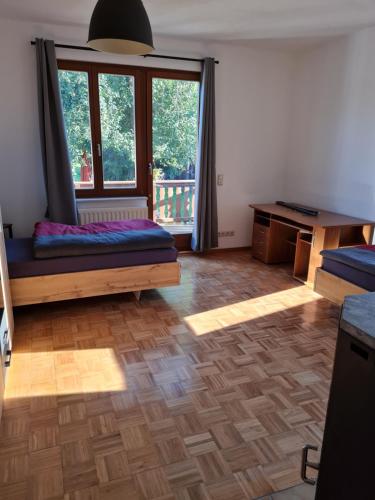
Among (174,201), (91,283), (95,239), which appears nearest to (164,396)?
(91,283)

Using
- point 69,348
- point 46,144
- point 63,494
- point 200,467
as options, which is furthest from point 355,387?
point 46,144

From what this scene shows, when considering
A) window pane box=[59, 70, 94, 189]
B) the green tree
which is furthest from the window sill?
window pane box=[59, 70, 94, 189]

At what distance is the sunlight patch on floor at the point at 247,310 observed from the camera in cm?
295

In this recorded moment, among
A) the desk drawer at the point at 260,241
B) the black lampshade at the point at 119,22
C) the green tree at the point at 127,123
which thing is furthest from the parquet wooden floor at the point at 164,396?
the black lampshade at the point at 119,22

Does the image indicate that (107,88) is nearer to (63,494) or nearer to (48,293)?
(48,293)

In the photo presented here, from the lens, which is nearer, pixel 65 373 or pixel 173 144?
pixel 65 373

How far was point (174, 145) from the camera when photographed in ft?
14.8

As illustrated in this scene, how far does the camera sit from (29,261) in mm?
2844

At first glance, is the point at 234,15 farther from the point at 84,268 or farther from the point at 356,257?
the point at 84,268

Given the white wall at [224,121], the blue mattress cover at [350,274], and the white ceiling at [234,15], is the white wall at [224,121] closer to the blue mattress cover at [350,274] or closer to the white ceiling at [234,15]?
the white ceiling at [234,15]

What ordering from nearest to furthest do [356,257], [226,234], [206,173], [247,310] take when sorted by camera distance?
[356,257] < [247,310] < [206,173] < [226,234]

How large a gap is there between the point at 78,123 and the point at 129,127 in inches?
22.0

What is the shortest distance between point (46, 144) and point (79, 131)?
1.50ft

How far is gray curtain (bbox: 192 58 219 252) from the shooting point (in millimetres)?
4262
